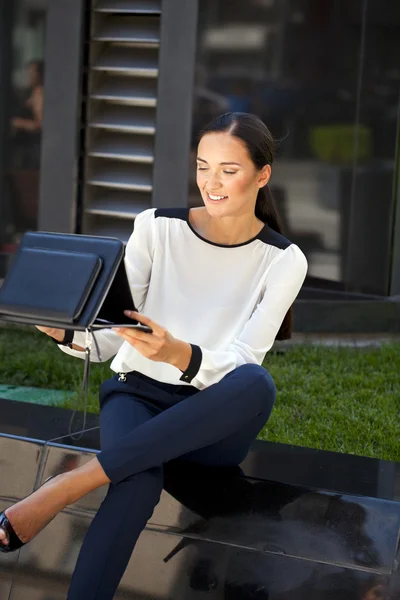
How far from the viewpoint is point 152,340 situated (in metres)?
3.01

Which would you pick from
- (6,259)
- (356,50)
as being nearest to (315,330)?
(356,50)

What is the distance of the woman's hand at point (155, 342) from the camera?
2996 millimetres

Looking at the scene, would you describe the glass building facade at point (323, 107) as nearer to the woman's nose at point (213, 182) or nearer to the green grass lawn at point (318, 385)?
the green grass lawn at point (318, 385)

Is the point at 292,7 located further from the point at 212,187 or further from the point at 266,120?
the point at 212,187

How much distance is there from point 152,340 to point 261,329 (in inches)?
19.2

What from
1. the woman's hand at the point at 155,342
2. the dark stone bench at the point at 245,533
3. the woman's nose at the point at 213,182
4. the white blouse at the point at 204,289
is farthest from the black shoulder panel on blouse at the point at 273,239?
the dark stone bench at the point at 245,533

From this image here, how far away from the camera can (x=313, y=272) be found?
725 centimetres

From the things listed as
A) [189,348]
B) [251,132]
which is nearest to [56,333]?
[189,348]

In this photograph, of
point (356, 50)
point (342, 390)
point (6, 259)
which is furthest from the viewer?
point (6, 259)

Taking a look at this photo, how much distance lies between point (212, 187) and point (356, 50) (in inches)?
155

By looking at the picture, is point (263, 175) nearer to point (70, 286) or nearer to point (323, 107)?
point (70, 286)

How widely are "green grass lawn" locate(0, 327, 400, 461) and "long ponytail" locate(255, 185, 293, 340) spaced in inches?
40.2

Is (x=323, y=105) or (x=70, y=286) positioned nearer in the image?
(x=70, y=286)

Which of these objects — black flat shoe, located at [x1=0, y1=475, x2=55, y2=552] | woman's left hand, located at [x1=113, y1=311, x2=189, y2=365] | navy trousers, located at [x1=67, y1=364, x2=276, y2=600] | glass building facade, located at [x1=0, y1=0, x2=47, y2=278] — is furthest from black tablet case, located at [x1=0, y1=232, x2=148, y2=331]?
glass building facade, located at [x1=0, y1=0, x2=47, y2=278]
